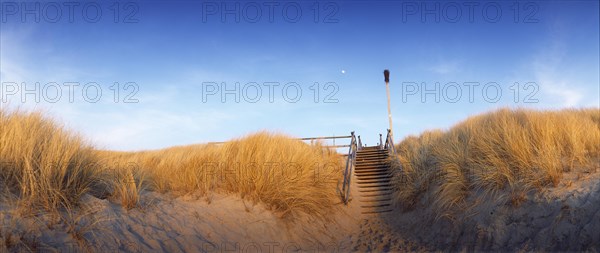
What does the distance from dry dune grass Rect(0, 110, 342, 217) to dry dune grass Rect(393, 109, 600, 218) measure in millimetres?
2672

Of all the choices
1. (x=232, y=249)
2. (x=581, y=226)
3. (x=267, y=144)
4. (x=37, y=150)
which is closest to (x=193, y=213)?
(x=232, y=249)

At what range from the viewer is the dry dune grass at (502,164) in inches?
305

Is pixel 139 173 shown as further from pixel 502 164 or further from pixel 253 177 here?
pixel 502 164

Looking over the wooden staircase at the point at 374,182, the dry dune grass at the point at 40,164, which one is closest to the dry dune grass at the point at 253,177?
the wooden staircase at the point at 374,182

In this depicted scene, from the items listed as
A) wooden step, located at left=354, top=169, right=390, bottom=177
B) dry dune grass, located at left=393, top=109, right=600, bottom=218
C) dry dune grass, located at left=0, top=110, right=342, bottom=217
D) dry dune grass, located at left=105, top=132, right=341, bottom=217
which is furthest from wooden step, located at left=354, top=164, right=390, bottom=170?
dry dune grass, located at left=105, top=132, right=341, bottom=217

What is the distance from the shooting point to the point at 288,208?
28.5 ft

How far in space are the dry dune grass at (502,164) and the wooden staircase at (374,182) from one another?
0.72 metres

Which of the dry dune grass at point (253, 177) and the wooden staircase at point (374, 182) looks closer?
the dry dune grass at point (253, 177)

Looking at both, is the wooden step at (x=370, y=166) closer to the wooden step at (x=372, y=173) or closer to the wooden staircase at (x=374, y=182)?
the wooden staircase at (x=374, y=182)

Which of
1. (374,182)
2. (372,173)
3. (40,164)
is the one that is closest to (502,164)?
(374,182)

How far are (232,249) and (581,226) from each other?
5926 mm

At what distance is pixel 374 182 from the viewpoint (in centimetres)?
1298

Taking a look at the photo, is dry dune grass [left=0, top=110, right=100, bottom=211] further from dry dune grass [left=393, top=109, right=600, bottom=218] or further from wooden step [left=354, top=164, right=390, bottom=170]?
wooden step [left=354, top=164, right=390, bottom=170]

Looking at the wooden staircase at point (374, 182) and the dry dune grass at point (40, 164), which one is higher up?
the dry dune grass at point (40, 164)
